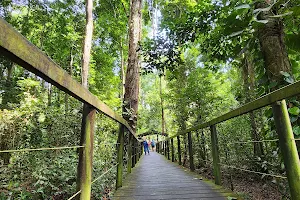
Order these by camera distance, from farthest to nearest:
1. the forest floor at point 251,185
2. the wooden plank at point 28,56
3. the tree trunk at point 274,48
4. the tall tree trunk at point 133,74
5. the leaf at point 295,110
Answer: the tall tree trunk at point 133,74 → the forest floor at point 251,185 → the tree trunk at point 274,48 → the leaf at point 295,110 → the wooden plank at point 28,56

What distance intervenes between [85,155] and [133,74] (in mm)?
5811

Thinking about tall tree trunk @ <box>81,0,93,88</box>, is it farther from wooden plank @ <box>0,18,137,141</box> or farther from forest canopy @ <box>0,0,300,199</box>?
wooden plank @ <box>0,18,137,141</box>

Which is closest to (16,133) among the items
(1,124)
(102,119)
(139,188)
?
(1,124)

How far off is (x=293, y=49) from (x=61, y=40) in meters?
11.5

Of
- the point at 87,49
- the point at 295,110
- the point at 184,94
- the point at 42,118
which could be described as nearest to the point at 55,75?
the point at 295,110

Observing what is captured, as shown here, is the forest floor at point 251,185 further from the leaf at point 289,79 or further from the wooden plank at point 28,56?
the wooden plank at point 28,56

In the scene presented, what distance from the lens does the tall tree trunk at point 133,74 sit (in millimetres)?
6633

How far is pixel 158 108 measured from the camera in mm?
29953

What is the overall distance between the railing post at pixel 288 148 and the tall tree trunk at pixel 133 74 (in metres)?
5.04

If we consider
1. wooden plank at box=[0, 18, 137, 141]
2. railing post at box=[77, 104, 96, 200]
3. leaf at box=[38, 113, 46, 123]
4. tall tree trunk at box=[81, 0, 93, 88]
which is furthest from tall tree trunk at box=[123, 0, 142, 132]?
wooden plank at box=[0, 18, 137, 141]

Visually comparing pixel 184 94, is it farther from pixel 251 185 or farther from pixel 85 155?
pixel 85 155

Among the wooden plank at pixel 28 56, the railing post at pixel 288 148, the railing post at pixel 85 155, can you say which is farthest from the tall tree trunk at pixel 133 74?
the wooden plank at pixel 28 56

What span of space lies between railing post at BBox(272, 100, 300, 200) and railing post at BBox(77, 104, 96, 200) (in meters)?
1.26

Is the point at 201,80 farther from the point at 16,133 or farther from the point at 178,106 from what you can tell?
the point at 16,133
